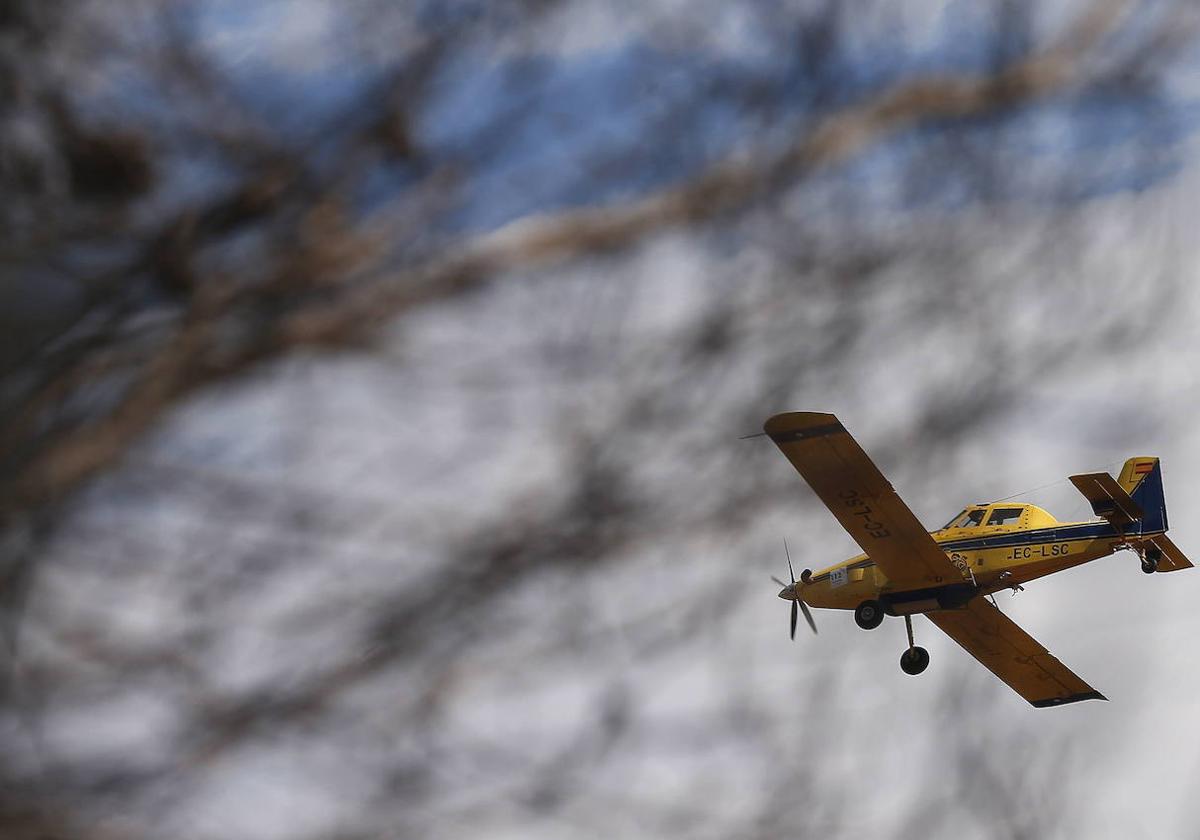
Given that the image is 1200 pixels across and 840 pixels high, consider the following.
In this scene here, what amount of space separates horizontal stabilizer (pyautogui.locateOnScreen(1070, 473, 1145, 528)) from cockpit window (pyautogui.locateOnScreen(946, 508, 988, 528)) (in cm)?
243

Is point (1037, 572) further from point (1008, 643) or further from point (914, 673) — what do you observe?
point (1008, 643)

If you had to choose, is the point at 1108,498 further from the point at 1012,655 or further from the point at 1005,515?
the point at 1012,655

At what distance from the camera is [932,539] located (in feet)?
81.9

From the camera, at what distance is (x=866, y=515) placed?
24.8 metres

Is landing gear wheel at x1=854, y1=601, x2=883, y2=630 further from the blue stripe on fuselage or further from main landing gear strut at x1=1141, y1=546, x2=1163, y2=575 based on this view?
main landing gear strut at x1=1141, y1=546, x2=1163, y2=575

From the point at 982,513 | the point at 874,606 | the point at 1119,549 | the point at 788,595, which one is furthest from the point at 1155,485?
the point at 788,595

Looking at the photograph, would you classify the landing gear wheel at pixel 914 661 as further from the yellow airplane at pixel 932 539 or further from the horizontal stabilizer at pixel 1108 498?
the horizontal stabilizer at pixel 1108 498

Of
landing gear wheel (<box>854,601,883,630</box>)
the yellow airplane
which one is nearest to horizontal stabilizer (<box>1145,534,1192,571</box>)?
the yellow airplane

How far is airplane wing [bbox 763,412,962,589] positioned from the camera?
2239cm

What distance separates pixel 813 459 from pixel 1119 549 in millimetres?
4497

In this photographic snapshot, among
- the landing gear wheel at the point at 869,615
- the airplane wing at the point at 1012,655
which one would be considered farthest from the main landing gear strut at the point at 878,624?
the airplane wing at the point at 1012,655

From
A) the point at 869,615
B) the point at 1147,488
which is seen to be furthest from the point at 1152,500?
the point at 869,615

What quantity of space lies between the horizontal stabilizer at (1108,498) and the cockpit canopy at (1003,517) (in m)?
1.34

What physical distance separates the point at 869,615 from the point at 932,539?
5.28ft
